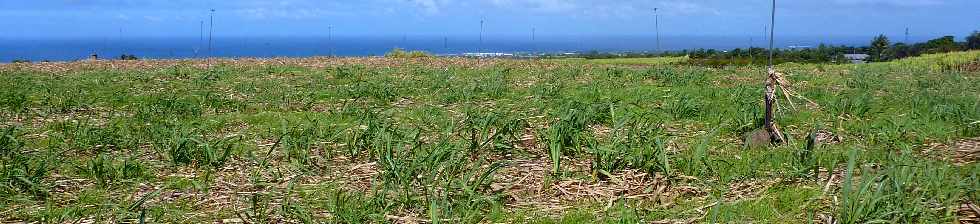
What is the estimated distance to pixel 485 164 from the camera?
4.80 meters

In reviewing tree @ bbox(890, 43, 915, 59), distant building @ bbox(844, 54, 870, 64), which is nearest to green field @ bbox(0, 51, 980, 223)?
distant building @ bbox(844, 54, 870, 64)

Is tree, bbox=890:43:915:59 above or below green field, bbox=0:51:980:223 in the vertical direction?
above

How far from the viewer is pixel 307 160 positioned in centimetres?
485

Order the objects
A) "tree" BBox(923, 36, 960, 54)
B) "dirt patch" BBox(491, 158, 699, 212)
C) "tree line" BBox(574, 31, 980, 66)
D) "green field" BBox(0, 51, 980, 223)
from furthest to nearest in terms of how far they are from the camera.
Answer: "tree" BBox(923, 36, 960, 54) → "tree line" BBox(574, 31, 980, 66) → "dirt patch" BBox(491, 158, 699, 212) → "green field" BBox(0, 51, 980, 223)

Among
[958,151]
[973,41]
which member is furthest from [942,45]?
[958,151]

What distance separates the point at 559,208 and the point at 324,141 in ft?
7.77

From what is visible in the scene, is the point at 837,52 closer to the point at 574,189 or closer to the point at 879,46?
the point at 879,46

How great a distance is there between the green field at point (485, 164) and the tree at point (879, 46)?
76.4 ft

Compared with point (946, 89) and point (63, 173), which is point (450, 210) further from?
point (946, 89)

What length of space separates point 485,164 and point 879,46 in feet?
97.3

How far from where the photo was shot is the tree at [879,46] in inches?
1141

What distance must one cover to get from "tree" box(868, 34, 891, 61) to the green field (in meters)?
23.3

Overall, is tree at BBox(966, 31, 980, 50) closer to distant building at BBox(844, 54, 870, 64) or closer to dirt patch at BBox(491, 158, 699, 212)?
distant building at BBox(844, 54, 870, 64)

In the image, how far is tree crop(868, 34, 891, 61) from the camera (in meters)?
29.0
